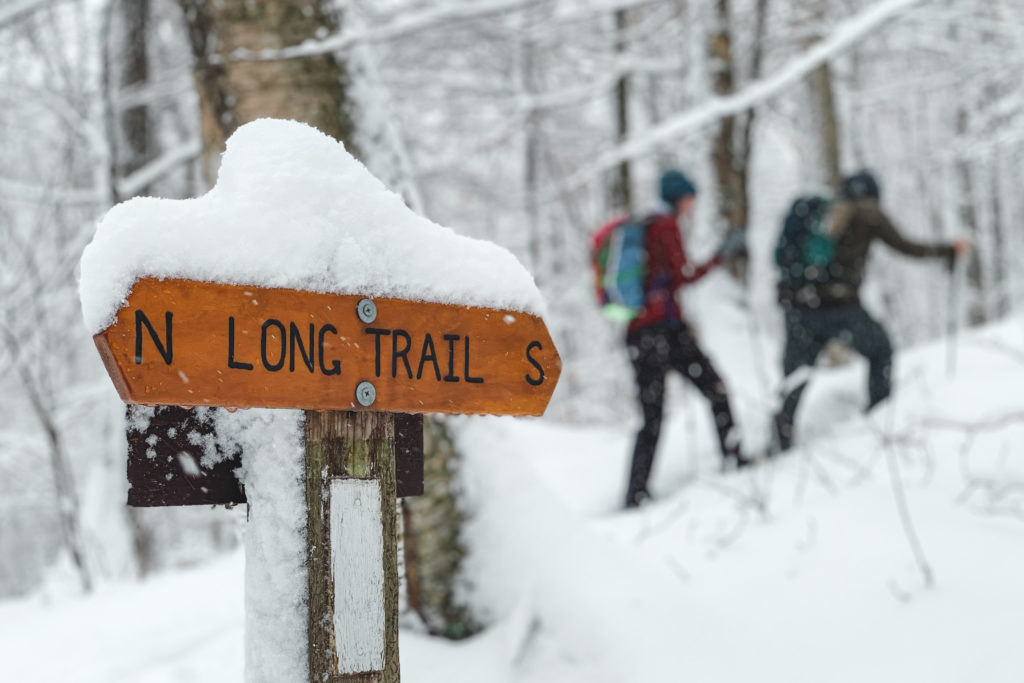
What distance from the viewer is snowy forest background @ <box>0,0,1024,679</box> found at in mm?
2836

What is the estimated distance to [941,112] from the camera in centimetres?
1466

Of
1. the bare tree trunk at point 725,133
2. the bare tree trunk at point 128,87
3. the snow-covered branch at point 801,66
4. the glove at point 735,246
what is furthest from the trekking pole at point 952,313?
the bare tree trunk at point 128,87

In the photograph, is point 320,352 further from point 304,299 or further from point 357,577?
point 357,577

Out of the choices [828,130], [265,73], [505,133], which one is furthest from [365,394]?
[505,133]

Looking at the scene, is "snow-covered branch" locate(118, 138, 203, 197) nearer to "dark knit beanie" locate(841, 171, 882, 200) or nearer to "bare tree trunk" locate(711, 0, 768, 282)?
"bare tree trunk" locate(711, 0, 768, 282)

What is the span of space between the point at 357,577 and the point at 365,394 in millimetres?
286

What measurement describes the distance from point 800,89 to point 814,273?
5772mm

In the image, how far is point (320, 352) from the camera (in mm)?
1128

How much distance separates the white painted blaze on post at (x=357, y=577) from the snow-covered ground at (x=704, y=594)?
879 mm

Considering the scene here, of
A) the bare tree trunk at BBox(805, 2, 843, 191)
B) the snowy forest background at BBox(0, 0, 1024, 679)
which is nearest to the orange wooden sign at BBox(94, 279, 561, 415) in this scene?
the snowy forest background at BBox(0, 0, 1024, 679)

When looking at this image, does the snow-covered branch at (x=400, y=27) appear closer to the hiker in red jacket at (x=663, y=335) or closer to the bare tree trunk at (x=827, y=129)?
the hiker in red jacket at (x=663, y=335)

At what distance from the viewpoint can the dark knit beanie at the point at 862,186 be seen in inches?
165

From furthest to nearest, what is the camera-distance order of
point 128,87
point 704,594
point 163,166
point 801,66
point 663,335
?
point 128,87 → point 163,166 → point 663,335 → point 801,66 → point 704,594

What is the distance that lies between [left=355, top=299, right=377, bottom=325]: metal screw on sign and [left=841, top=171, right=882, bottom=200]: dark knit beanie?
12.4ft
